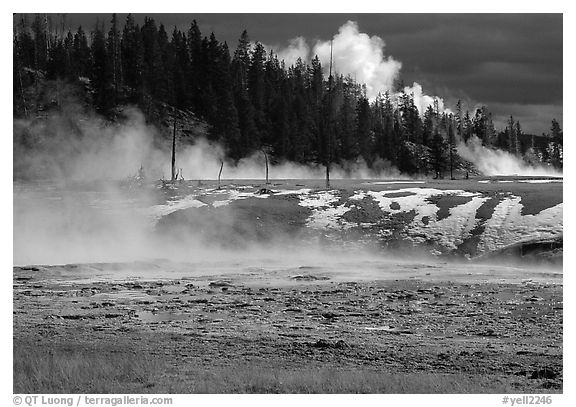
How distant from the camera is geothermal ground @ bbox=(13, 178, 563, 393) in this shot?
45.9ft

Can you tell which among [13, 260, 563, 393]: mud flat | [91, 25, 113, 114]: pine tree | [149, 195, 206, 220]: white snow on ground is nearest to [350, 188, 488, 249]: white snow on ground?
[13, 260, 563, 393]: mud flat

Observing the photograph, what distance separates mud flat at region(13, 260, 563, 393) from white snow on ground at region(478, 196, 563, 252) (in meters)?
1.80

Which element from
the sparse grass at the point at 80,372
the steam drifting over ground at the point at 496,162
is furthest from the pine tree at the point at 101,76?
the sparse grass at the point at 80,372

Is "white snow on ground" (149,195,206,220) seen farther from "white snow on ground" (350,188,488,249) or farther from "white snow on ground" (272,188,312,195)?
"white snow on ground" (350,188,488,249)

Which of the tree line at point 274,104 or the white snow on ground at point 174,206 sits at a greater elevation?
the tree line at point 274,104

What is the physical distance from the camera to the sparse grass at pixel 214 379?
13.2 meters

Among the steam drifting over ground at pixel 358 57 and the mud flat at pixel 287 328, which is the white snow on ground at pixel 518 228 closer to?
the mud flat at pixel 287 328

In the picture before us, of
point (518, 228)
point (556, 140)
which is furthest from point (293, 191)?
point (556, 140)

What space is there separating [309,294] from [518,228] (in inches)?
378

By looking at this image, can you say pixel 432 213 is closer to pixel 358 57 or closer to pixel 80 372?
pixel 358 57

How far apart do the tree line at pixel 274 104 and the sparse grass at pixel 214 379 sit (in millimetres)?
9910

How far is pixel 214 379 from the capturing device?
44.4 feet

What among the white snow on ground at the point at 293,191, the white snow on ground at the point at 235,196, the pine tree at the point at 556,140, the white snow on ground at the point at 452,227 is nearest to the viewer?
the pine tree at the point at 556,140
